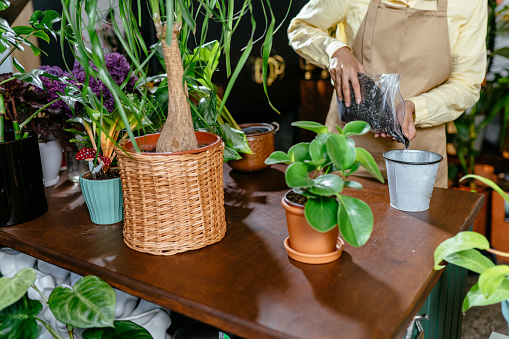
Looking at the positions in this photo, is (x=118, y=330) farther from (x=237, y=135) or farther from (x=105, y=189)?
(x=237, y=135)

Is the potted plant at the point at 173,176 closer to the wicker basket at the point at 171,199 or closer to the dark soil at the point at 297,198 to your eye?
the wicker basket at the point at 171,199

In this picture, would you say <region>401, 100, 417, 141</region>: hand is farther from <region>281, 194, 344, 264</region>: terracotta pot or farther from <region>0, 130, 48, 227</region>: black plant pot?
<region>0, 130, 48, 227</region>: black plant pot

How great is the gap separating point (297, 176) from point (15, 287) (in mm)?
509

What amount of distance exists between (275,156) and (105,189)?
1.44 ft

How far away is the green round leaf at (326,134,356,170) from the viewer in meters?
0.77

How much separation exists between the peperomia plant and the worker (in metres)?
0.70

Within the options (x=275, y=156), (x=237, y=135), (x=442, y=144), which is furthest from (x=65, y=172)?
(x=442, y=144)

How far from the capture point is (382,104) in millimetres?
1281

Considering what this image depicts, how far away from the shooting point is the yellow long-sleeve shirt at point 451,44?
4.98ft

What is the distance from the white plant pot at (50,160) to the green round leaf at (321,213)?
886 mm

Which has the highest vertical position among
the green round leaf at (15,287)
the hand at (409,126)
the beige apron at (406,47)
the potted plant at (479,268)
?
the beige apron at (406,47)

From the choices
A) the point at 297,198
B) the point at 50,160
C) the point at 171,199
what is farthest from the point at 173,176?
the point at 50,160

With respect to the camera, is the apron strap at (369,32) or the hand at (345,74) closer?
the hand at (345,74)

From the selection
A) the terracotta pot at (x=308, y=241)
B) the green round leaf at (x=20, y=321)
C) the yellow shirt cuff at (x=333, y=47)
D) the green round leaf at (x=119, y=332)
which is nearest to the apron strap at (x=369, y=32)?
the yellow shirt cuff at (x=333, y=47)
